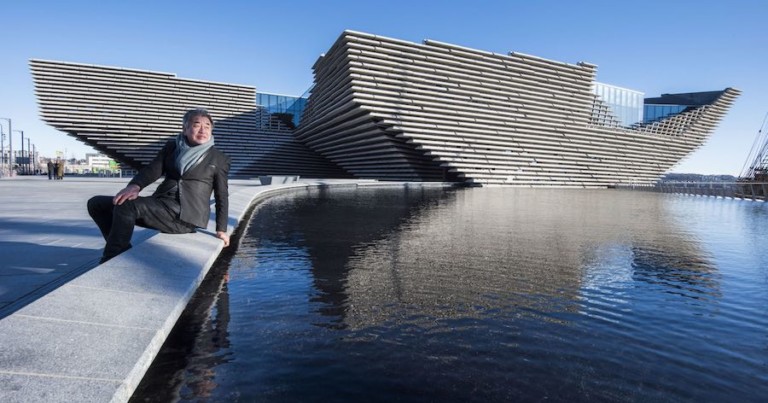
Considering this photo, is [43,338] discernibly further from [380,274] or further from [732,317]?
[732,317]

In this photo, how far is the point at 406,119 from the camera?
35.3 meters

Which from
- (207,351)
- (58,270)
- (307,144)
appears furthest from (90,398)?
(307,144)

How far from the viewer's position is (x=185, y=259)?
4.45 m

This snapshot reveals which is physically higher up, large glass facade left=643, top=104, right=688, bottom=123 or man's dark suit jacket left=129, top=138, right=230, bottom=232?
large glass facade left=643, top=104, right=688, bottom=123

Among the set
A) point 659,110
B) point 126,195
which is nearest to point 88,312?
point 126,195

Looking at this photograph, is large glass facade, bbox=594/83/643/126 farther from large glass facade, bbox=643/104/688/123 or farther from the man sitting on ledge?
the man sitting on ledge

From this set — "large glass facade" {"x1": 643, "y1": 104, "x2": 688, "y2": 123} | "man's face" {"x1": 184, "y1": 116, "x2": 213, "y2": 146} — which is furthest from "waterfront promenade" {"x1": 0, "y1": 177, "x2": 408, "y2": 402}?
"large glass facade" {"x1": 643, "y1": 104, "x2": 688, "y2": 123}

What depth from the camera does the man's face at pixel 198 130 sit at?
4.64 meters

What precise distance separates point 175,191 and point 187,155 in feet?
1.46

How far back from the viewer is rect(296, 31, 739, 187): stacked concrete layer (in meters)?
35.2

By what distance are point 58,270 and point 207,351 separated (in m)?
2.44

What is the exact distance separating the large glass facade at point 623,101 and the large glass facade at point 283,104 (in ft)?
132

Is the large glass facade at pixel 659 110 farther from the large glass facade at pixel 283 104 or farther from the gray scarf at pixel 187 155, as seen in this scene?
the gray scarf at pixel 187 155

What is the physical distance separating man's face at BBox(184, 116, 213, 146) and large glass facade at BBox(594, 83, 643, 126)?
214ft
